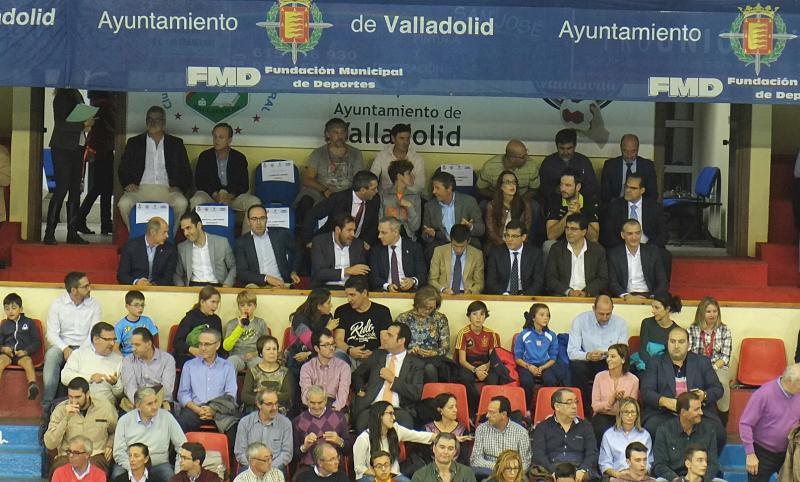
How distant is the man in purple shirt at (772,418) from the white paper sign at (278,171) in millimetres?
4940

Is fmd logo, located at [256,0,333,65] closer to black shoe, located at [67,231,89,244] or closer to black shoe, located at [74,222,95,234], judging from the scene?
black shoe, located at [67,231,89,244]

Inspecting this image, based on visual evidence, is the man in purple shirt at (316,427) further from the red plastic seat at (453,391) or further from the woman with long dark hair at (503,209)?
the woman with long dark hair at (503,209)

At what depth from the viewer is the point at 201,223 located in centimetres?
1409

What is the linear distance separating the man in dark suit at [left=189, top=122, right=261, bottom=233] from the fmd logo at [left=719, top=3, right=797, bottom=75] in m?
4.37

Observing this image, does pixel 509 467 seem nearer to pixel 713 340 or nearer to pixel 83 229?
pixel 713 340

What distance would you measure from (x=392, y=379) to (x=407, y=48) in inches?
103

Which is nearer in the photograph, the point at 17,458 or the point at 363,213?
the point at 17,458

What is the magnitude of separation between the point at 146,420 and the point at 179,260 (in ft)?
7.42

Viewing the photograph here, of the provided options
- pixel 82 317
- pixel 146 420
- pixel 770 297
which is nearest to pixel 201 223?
pixel 82 317

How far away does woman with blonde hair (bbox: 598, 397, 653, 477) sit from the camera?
39.5 feet

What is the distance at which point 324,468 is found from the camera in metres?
11.6

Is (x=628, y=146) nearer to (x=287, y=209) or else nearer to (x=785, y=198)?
(x=785, y=198)

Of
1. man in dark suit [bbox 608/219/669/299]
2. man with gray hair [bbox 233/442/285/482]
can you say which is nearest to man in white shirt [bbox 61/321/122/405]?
man with gray hair [bbox 233/442/285/482]

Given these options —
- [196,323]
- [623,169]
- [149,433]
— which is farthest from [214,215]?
[623,169]
